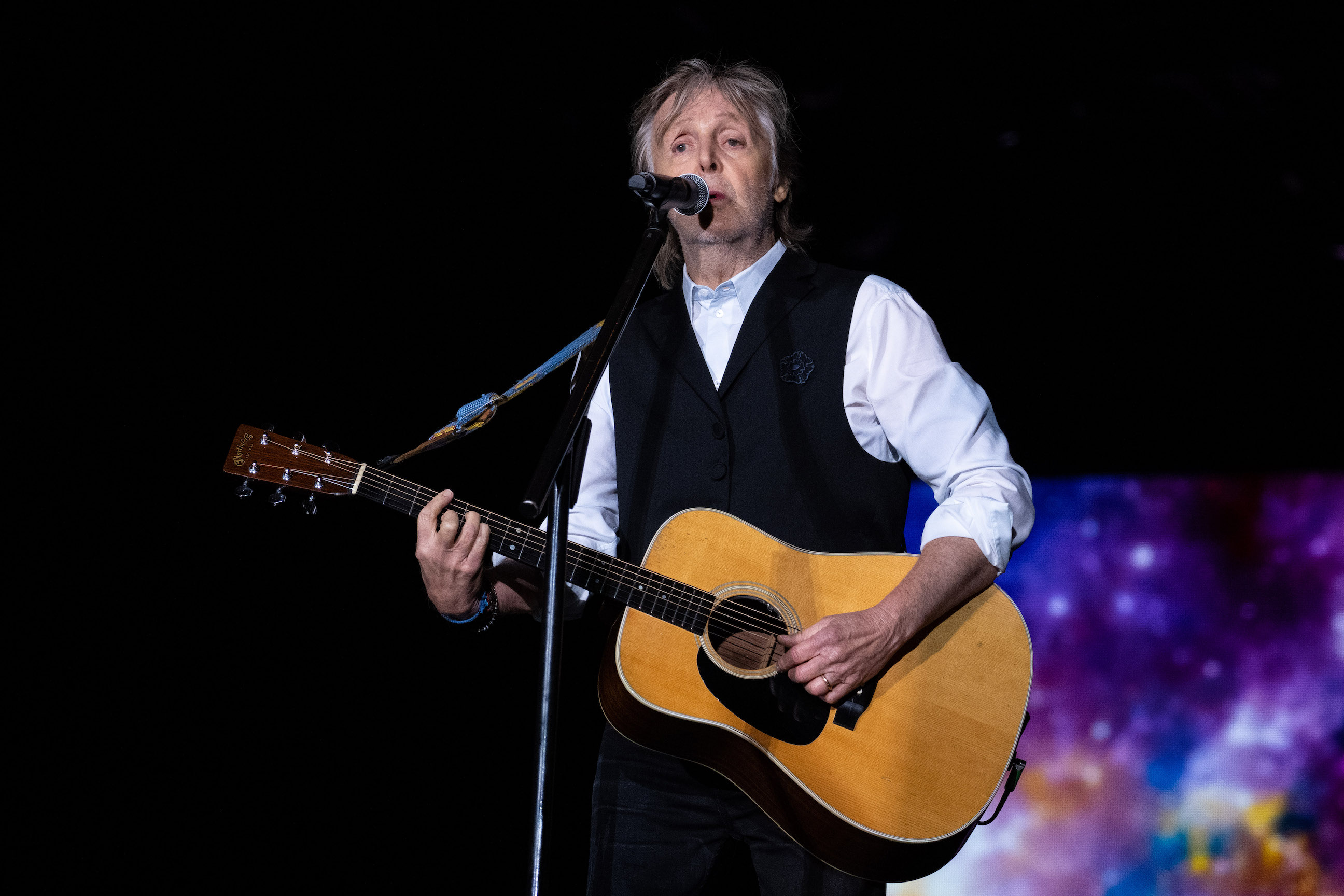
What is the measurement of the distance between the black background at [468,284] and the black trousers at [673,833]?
3.28ft

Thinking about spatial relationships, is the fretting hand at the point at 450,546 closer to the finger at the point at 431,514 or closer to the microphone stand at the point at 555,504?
the finger at the point at 431,514

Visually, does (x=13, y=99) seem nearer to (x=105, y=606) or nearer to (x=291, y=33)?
Answer: (x=291, y=33)

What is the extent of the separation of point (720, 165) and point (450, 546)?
3.89 ft

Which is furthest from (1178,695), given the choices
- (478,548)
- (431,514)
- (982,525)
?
(431,514)

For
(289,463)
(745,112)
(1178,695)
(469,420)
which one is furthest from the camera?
(1178,695)

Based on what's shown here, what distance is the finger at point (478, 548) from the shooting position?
190cm

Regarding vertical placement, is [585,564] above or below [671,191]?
below

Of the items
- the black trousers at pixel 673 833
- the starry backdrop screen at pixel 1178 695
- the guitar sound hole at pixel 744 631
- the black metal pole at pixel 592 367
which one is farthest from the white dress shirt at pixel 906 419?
the starry backdrop screen at pixel 1178 695

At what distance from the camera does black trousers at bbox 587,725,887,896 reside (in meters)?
1.95

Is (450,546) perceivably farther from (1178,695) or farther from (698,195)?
(1178,695)

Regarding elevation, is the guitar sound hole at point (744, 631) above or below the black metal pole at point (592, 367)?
below

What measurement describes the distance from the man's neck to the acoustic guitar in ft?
2.28

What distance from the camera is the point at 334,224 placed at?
2.87m

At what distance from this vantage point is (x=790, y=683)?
1906 mm
